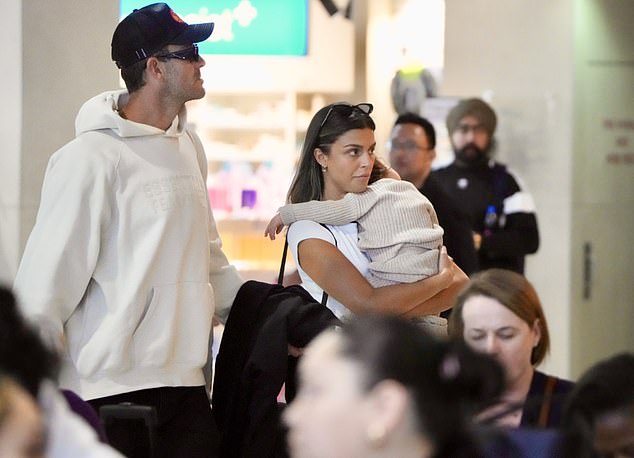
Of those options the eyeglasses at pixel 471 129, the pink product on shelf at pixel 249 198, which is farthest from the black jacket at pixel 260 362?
the pink product on shelf at pixel 249 198

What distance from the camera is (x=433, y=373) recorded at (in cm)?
176

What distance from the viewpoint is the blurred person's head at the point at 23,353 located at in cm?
167

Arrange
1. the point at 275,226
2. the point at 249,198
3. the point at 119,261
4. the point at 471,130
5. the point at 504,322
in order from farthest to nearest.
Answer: the point at 249,198
the point at 471,130
the point at 275,226
the point at 119,261
the point at 504,322

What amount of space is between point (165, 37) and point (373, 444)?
1.90 metres

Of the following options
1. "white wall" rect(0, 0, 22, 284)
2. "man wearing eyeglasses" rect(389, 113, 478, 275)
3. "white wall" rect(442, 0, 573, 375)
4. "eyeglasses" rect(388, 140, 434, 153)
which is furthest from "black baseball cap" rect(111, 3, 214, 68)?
"white wall" rect(442, 0, 573, 375)

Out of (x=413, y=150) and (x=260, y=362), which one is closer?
(x=260, y=362)

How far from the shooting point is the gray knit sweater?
325 cm

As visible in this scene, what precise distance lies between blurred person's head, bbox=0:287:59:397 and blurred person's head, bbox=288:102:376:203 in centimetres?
169

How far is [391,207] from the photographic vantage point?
10.8 feet

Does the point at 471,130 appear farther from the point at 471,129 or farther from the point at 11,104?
the point at 11,104

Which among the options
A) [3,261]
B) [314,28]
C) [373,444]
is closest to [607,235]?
[314,28]

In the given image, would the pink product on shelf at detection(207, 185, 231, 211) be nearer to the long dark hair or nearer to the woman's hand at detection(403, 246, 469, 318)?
the woman's hand at detection(403, 246, 469, 318)

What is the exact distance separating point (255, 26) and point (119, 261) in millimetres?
3316

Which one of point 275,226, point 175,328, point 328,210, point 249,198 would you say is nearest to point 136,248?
point 175,328
